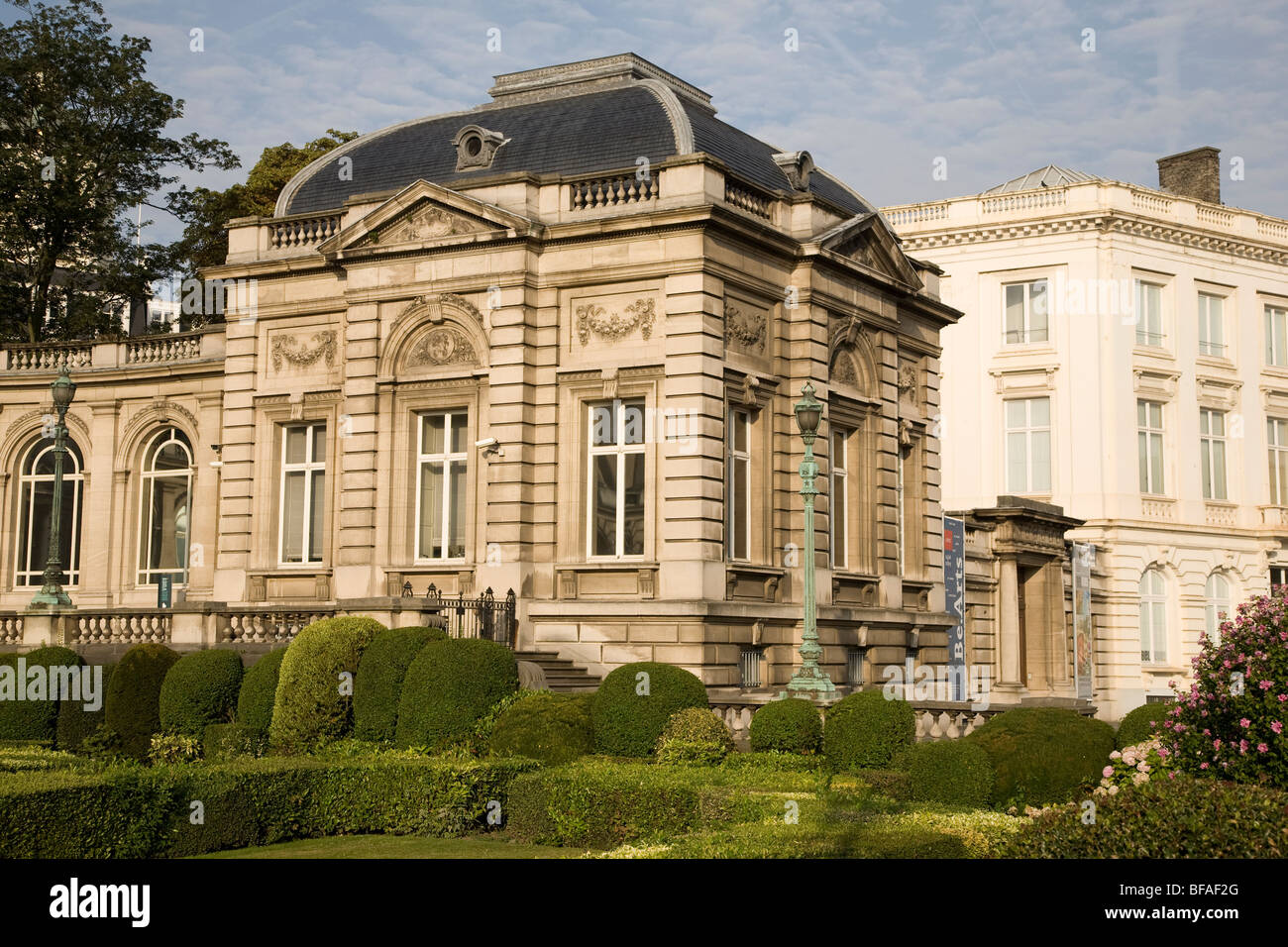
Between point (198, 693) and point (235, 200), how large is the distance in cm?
2809

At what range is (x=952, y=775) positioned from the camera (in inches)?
691

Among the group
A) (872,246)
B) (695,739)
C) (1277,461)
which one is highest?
(872,246)

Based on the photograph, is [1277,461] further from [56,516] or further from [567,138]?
[56,516]

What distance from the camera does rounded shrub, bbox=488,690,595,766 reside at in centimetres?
2027

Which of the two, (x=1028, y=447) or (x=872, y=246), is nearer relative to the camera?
(x=872, y=246)

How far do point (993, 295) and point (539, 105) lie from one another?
2598 cm

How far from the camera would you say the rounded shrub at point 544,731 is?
66.5ft

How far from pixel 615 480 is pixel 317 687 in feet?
26.4

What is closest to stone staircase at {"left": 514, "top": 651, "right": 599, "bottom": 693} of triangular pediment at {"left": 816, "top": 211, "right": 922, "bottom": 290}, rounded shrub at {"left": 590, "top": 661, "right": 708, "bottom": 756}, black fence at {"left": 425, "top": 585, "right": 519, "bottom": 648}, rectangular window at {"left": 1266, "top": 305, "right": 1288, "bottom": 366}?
black fence at {"left": 425, "top": 585, "right": 519, "bottom": 648}

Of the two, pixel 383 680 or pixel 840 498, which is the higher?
pixel 840 498

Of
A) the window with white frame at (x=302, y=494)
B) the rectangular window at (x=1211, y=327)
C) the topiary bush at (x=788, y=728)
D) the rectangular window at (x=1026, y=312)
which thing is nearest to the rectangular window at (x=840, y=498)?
the topiary bush at (x=788, y=728)

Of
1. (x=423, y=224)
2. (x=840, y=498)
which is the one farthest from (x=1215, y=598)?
(x=423, y=224)

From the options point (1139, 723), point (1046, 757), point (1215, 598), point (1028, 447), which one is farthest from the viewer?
point (1215, 598)

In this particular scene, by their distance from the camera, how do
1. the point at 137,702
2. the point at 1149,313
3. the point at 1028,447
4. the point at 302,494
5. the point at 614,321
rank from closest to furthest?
the point at 137,702, the point at 614,321, the point at 302,494, the point at 1028,447, the point at 1149,313
